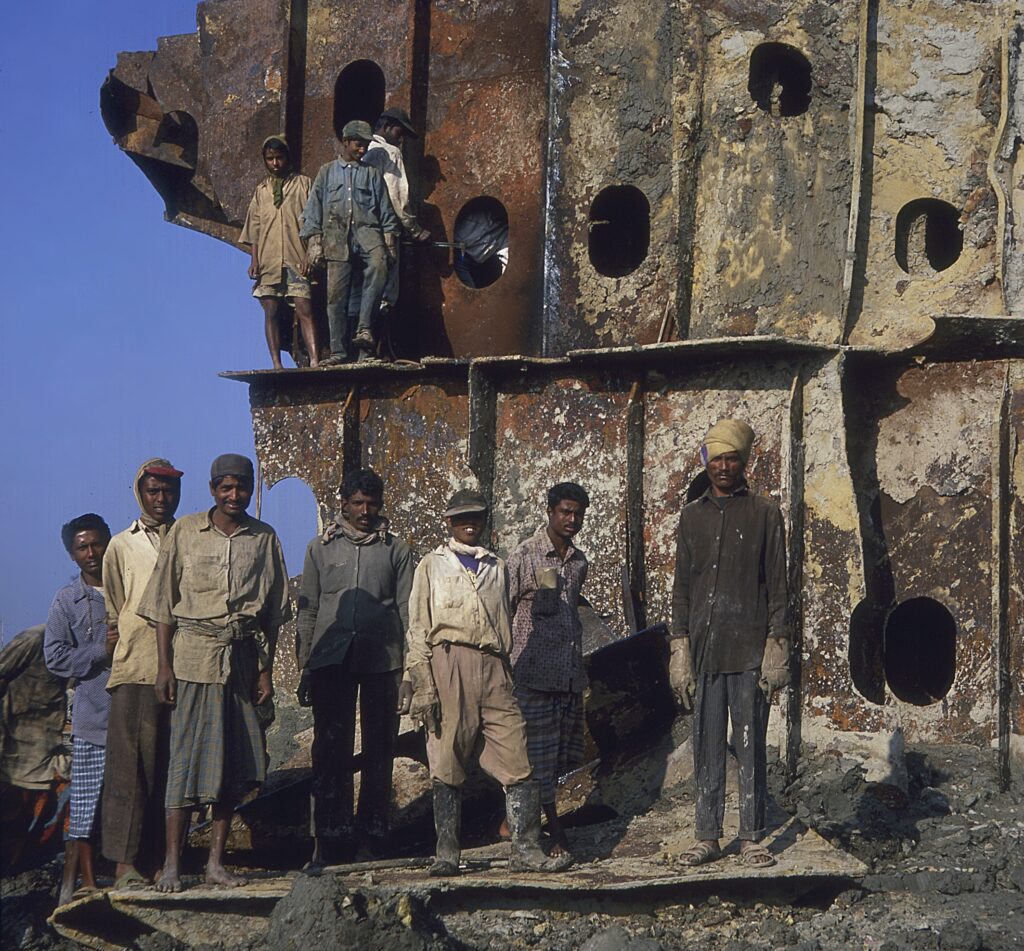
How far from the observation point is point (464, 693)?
8.00 metres

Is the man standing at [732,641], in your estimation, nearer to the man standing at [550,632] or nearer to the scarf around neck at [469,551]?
the man standing at [550,632]

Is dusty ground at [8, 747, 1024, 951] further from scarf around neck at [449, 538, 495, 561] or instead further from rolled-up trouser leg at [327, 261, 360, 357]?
rolled-up trouser leg at [327, 261, 360, 357]

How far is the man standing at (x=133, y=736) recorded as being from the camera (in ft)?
26.6

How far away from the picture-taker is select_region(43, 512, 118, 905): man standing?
327 inches

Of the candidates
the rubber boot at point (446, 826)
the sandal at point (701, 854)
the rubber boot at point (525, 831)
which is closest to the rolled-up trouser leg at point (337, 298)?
the rubber boot at point (446, 826)

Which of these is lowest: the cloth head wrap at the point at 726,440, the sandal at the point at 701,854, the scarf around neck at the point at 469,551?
the sandal at the point at 701,854

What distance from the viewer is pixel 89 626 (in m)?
8.63

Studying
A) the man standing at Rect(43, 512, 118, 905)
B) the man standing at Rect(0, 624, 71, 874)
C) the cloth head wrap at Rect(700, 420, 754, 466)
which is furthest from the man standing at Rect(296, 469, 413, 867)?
the cloth head wrap at Rect(700, 420, 754, 466)

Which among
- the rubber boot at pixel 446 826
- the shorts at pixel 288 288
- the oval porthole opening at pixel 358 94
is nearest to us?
the rubber boot at pixel 446 826

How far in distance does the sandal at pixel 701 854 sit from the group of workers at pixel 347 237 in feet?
17.9

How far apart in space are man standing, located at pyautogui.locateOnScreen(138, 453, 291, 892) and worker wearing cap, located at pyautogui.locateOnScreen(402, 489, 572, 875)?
2.69ft

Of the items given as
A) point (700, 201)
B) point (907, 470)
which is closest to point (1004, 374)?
point (907, 470)

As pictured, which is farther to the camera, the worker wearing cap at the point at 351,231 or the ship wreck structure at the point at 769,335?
the worker wearing cap at the point at 351,231

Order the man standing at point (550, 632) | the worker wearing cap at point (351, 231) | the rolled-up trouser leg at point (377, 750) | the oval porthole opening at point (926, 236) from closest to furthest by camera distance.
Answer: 1. the man standing at point (550, 632)
2. the rolled-up trouser leg at point (377, 750)
3. the oval porthole opening at point (926, 236)
4. the worker wearing cap at point (351, 231)
